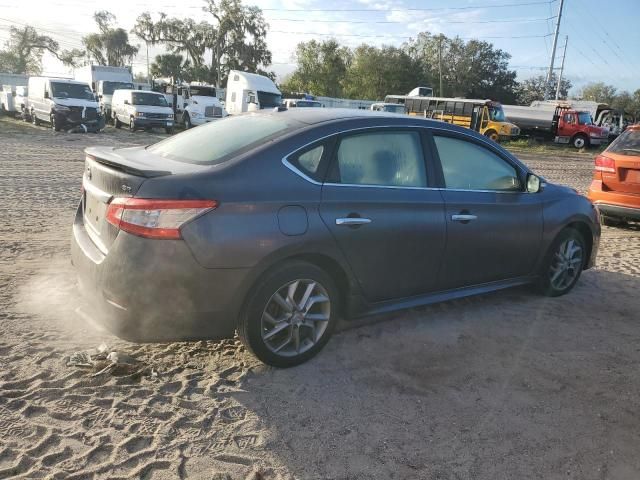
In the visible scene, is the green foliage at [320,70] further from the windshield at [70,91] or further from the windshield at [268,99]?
the windshield at [70,91]

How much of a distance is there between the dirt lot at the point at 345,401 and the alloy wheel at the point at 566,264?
402 mm

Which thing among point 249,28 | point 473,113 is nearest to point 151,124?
point 473,113

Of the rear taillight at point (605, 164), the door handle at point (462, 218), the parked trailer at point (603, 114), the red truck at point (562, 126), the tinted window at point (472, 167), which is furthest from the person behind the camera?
the parked trailer at point (603, 114)

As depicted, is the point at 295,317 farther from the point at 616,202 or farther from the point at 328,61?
the point at 328,61

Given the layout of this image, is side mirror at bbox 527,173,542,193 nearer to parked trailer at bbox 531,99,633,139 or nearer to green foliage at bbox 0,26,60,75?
parked trailer at bbox 531,99,633,139

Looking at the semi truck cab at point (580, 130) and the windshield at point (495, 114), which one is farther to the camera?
the semi truck cab at point (580, 130)

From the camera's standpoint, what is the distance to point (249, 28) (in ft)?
202

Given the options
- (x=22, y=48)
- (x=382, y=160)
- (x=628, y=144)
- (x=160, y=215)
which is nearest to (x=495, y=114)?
(x=628, y=144)

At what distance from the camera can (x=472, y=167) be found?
4195 millimetres

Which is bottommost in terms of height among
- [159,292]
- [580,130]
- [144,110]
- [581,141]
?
[159,292]

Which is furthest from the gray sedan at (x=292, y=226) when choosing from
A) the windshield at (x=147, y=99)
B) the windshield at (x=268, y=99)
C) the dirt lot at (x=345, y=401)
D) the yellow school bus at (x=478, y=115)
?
the yellow school bus at (x=478, y=115)

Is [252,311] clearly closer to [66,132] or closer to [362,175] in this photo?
[362,175]

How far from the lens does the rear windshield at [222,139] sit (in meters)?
3.29

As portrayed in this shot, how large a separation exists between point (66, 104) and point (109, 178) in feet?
64.9
